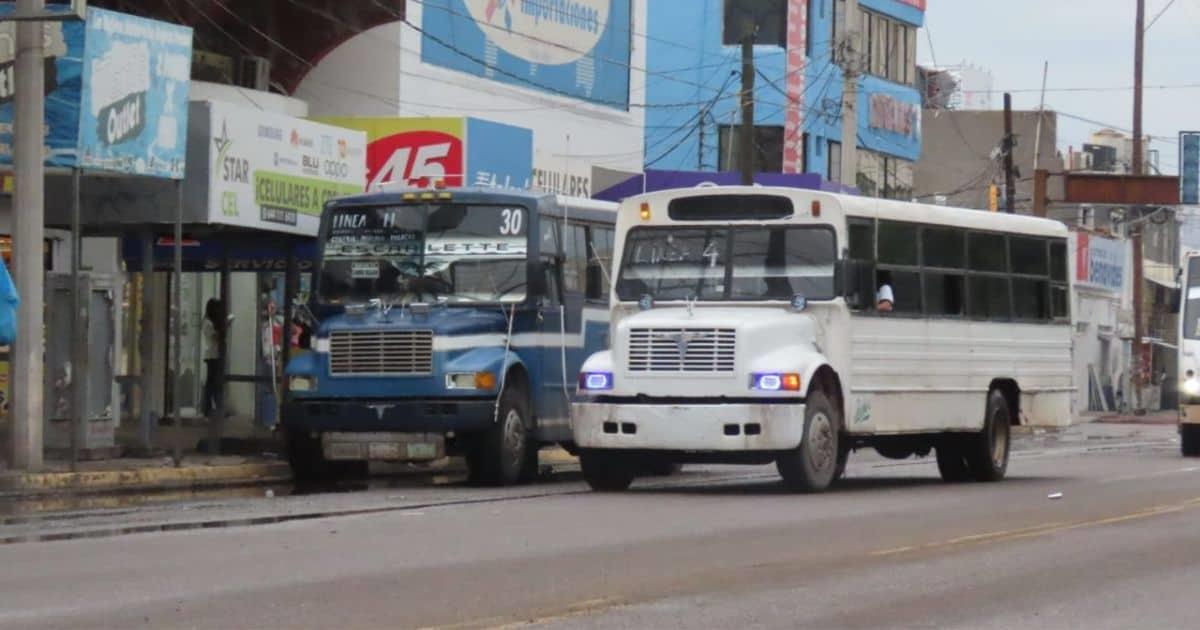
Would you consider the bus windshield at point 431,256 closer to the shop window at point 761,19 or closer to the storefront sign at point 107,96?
the storefront sign at point 107,96

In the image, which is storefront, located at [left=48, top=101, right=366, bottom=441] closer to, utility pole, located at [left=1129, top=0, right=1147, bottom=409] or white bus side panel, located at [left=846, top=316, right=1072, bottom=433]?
white bus side panel, located at [left=846, top=316, right=1072, bottom=433]

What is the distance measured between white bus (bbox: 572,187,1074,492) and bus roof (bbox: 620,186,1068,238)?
0.02m

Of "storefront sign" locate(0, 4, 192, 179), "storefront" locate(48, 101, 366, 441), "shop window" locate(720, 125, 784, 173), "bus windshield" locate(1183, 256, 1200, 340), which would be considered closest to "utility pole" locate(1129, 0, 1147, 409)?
"shop window" locate(720, 125, 784, 173)

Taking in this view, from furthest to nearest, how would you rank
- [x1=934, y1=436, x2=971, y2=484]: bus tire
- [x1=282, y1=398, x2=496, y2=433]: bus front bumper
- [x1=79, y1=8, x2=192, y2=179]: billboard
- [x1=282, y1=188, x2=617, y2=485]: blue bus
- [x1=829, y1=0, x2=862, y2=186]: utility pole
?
1. [x1=829, y1=0, x2=862, y2=186]: utility pole
2. [x1=934, y1=436, x2=971, y2=484]: bus tire
3. [x1=79, y1=8, x2=192, y2=179]: billboard
4. [x1=282, y1=188, x2=617, y2=485]: blue bus
5. [x1=282, y1=398, x2=496, y2=433]: bus front bumper

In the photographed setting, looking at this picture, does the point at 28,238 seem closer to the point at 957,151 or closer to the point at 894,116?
the point at 894,116

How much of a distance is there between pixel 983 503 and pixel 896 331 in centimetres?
268

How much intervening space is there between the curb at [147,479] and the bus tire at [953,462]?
6943 millimetres

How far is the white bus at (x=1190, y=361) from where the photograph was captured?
105ft

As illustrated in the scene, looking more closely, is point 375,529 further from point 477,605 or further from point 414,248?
point 414,248

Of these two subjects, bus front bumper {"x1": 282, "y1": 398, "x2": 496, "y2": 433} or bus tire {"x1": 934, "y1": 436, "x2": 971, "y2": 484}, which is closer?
bus front bumper {"x1": 282, "y1": 398, "x2": 496, "y2": 433}

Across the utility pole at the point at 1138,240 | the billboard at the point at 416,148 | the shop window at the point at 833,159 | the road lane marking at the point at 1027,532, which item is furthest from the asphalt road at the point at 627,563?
the shop window at the point at 833,159

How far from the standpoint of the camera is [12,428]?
876 inches

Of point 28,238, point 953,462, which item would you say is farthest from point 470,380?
point 953,462

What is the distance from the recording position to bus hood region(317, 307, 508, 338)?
22.3 m
